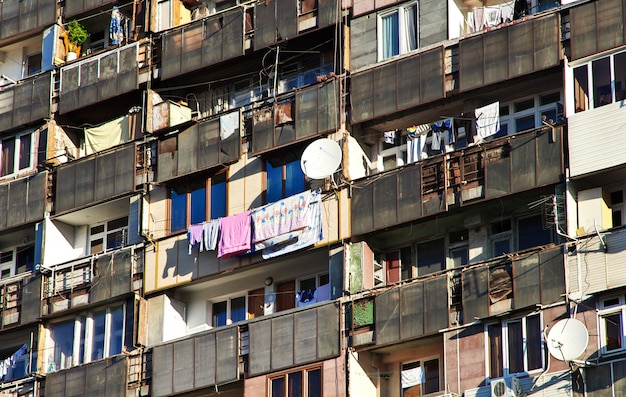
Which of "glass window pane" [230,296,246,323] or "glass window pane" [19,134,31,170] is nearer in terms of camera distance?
"glass window pane" [230,296,246,323]

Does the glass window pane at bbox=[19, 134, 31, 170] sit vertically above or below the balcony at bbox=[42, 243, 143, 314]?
above

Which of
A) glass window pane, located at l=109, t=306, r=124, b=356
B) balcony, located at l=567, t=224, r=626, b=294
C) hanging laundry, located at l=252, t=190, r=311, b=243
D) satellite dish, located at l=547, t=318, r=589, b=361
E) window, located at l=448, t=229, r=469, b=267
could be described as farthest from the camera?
glass window pane, located at l=109, t=306, r=124, b=356

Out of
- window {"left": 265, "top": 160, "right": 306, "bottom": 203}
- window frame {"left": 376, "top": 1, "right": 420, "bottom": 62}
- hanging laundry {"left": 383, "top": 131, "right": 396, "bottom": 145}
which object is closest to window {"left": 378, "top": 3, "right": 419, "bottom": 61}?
window frame {"left": 376, "top": 1, "right": 420, "bottom": 62}

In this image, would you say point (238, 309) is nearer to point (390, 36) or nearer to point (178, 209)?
point (178, 209)

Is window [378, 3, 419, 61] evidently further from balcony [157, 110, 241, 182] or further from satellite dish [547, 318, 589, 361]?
satellite dish [547, 318, 589, 361]

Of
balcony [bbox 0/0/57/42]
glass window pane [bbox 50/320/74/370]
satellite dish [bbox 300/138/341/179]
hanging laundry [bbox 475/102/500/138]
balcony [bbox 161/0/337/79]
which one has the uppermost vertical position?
balcony [bbox 0/0/57/42]

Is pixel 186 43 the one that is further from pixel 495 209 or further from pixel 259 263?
pixel 495 209

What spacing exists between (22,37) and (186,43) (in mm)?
8271

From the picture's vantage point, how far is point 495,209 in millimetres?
43938

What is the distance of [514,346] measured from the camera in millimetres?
41219

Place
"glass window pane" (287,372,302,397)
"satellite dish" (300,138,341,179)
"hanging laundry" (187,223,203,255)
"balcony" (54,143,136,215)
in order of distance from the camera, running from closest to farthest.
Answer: "glass window pane" (287,372,302,397), "satellite dish" (300,138,341,179), "hanging laundry" (187,223,203,255), "balcony" (54,143,136,215)

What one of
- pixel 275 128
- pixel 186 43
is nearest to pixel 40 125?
pixel 186 43

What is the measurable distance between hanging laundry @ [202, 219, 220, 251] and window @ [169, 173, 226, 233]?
751mm

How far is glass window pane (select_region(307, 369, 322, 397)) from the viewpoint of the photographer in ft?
145
